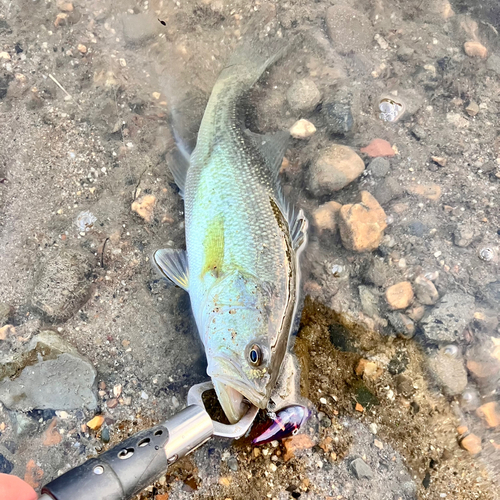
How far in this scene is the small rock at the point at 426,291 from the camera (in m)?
3.22

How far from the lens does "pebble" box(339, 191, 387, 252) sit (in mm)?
3318

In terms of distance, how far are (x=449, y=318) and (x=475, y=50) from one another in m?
2.94

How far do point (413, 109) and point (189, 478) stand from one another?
381cm

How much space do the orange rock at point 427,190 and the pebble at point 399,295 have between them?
89 cm

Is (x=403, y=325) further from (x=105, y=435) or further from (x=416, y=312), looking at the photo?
(x=105, y=435)

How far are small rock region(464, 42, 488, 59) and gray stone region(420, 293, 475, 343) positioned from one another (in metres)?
2.66

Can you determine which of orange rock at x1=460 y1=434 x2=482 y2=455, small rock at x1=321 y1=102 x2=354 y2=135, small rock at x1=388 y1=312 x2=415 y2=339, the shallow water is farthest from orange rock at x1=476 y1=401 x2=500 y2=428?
small rock at x1=321 y1=102 x2=354 y2=135

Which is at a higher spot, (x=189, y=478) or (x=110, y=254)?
(x=110, y=254)

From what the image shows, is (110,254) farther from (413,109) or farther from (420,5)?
(420,5)

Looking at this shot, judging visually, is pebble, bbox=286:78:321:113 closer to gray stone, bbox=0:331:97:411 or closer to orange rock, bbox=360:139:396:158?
orange rock, bbox=360:139:396:158

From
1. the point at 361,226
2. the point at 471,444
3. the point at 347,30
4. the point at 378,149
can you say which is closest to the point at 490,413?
the point at 471,444

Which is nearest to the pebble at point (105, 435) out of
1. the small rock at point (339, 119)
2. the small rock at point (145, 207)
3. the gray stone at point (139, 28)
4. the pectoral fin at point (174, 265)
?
the pectoral fin at point (174, 265)

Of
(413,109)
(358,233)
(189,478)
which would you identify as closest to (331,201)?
(358,233)

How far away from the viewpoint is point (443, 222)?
11.6 feet
